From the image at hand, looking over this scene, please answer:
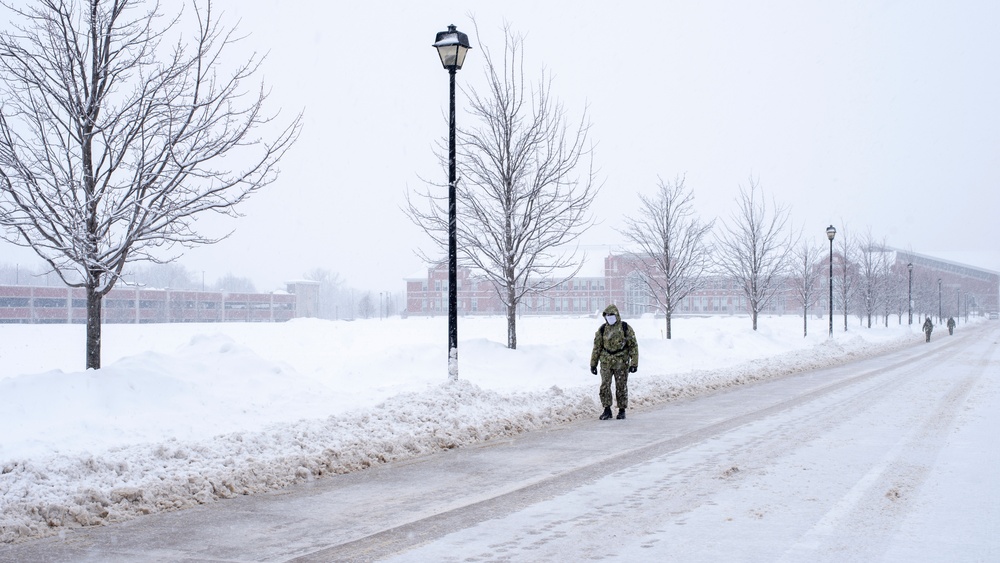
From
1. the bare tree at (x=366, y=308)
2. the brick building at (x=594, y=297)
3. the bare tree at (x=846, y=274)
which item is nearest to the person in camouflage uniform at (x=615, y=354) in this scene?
the bare tree at (x=846, y=274)

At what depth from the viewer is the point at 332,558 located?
17.6 ft

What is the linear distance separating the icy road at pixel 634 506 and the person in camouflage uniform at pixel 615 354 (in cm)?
143

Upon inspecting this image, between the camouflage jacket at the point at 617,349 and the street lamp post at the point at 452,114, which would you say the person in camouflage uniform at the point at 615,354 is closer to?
the camouflage jacket at the point at 617,349

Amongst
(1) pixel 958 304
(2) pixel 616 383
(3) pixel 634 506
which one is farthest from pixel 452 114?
(1) pixel 958 304

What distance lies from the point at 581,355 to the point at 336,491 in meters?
14.8

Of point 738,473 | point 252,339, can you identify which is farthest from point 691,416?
point 252,339

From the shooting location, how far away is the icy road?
5.48m

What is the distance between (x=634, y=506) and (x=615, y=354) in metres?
6.37

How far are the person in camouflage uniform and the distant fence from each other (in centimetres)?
5139

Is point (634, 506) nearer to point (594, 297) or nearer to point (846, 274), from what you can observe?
point (846, 274)

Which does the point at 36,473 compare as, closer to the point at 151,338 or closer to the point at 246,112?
the point at 246,112

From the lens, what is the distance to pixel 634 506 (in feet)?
22.1

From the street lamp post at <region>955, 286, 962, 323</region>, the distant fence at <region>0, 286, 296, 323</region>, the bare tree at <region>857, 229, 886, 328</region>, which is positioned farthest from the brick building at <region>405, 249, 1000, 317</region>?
the bare tree at <region>857, 229, 886, 328</region>

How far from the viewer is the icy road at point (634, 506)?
18.0 ft
